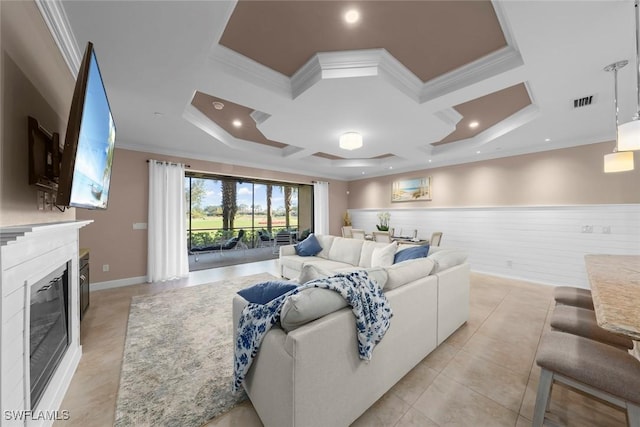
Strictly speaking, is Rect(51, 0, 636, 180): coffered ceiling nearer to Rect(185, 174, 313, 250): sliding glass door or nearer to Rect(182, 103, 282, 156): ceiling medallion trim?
Rect(182, 103, 282, 156): ceiling medallion trim

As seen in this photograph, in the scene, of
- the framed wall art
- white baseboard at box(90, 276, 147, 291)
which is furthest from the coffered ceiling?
white baseboard at box(90, 276, 147, 291)

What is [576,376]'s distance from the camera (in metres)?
1.13

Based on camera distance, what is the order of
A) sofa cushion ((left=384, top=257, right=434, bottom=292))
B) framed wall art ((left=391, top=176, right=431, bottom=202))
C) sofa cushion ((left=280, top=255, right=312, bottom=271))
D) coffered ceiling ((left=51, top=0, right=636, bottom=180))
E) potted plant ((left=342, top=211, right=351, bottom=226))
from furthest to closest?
potted plant ((left=342, top=211, right=351, bottom=226)), framed wall art ((left=391, top=176, right=431, bottom=202)), sofa cushion ((left=280, top=255, right=312, bottom=271)), sofa cushion ((left=384, top=257, right=434, bottom=292)), coffered ceiling ((left=51, top=0, right=636, bottom=180))

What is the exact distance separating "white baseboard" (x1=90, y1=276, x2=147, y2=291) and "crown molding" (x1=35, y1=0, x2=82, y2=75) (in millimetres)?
3547

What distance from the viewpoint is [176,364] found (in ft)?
6.68

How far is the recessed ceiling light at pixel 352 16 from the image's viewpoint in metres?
1.68

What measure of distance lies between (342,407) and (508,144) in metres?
5.11

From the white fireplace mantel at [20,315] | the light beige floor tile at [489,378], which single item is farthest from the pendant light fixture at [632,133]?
the white fireplace mantel at [20,315]

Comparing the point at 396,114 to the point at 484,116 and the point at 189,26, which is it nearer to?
the point at 484,116

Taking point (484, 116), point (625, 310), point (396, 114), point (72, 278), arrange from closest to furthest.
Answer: point (625, 310), point (72, 278), point (396, 114), point (484, 116)

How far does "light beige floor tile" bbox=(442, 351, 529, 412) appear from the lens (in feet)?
5.51

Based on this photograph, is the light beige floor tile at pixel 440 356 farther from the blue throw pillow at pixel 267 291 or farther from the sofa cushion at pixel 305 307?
the blue throw pillow at pixel 267 291

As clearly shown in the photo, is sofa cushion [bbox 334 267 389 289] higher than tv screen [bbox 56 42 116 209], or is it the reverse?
tv screen [bbox 56 42 116 209]

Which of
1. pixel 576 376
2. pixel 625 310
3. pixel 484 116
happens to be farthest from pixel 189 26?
pixel 484 116
